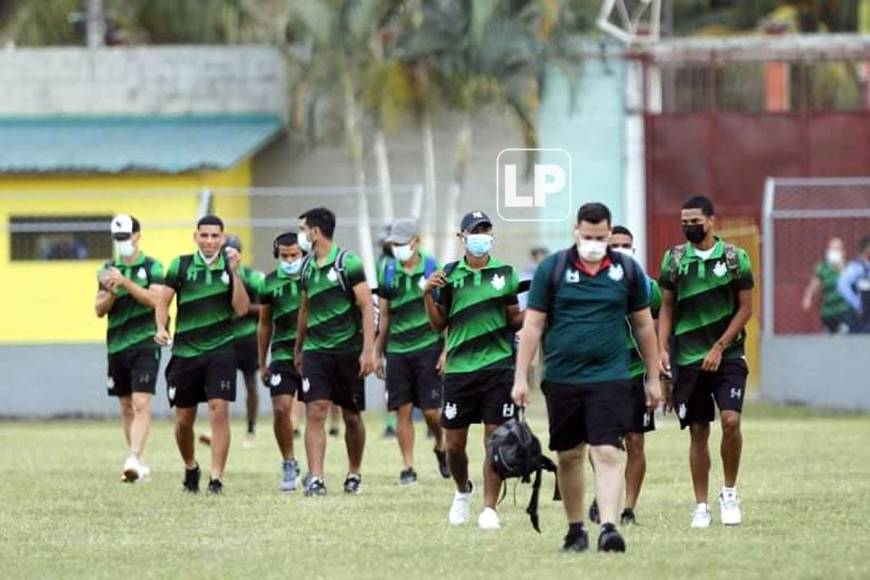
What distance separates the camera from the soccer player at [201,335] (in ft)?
60.0

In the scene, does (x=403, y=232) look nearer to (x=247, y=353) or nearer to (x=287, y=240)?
(x=287, y=240)

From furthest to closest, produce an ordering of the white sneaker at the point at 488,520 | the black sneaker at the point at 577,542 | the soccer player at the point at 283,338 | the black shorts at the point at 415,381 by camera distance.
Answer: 1. the black shorts at the point at 415,381
2. the soccer player at the point at 283,338
3. the white sneaker at the point at 488,520
4. the black sneaker at the point at 577,542

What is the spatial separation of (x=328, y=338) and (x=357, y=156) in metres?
17.9

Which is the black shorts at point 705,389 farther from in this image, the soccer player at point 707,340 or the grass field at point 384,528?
the grass field at point 384,528

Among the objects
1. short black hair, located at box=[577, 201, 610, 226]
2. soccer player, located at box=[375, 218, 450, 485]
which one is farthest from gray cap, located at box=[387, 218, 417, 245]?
short black hair, located at box=[577, 201, 610, 226]

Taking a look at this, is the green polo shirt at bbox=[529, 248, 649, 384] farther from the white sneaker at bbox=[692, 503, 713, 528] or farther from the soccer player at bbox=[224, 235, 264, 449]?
the soccer player at bbox=[224, 235, 264, 449]

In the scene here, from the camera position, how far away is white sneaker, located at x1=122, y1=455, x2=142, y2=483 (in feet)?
63.9

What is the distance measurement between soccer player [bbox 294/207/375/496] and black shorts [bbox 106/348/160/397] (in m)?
2.16

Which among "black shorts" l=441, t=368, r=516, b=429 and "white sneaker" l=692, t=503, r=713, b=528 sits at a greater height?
"black shorts" l=441, t=368, r=516, b=429

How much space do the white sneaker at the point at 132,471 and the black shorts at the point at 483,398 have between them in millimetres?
4596

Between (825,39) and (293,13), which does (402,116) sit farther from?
(825,39)

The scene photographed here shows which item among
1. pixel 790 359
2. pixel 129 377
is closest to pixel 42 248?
pixel 790 359

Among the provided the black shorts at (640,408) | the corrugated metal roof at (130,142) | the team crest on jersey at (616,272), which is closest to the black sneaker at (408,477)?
the black shorts at (640,408)

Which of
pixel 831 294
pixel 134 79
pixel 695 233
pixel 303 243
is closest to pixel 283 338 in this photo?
pixel 303 243
